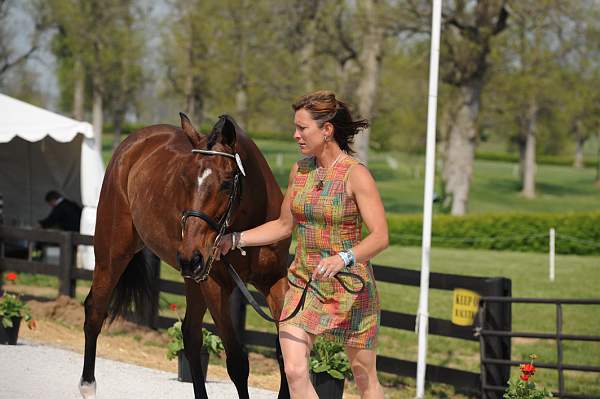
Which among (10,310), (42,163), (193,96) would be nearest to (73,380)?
(10,310)

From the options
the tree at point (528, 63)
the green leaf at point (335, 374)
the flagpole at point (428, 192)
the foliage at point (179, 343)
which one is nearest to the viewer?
the green leaf at point (335, 374)

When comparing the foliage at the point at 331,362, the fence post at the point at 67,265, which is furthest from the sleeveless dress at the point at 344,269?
the fence post at the point at 67,265

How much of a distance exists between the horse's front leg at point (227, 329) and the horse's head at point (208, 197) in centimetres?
80

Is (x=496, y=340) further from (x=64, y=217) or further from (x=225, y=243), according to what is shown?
(x=64, y=217)

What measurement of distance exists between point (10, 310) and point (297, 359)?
5.84 meters

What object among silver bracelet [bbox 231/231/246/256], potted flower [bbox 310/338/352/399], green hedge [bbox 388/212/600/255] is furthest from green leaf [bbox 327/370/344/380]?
green hedge [bbox 388/212/600/255]

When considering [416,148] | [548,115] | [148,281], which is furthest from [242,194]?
[548,115]

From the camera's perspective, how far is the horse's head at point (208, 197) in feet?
15.3

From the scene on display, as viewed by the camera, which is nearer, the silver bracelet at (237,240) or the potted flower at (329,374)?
the silver bracelet at (237,240)

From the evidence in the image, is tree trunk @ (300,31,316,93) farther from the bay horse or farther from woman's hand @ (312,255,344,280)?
woman's hand @ (312,255,344,280)

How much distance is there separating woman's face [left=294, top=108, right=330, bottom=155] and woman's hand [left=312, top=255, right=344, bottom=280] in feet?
1.75

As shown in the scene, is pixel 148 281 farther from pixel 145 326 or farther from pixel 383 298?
pixel 383 298

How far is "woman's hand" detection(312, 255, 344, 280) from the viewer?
429 centimetres

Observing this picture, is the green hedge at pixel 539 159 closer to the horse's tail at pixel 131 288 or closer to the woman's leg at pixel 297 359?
the horse's tail at pixel 131 288
